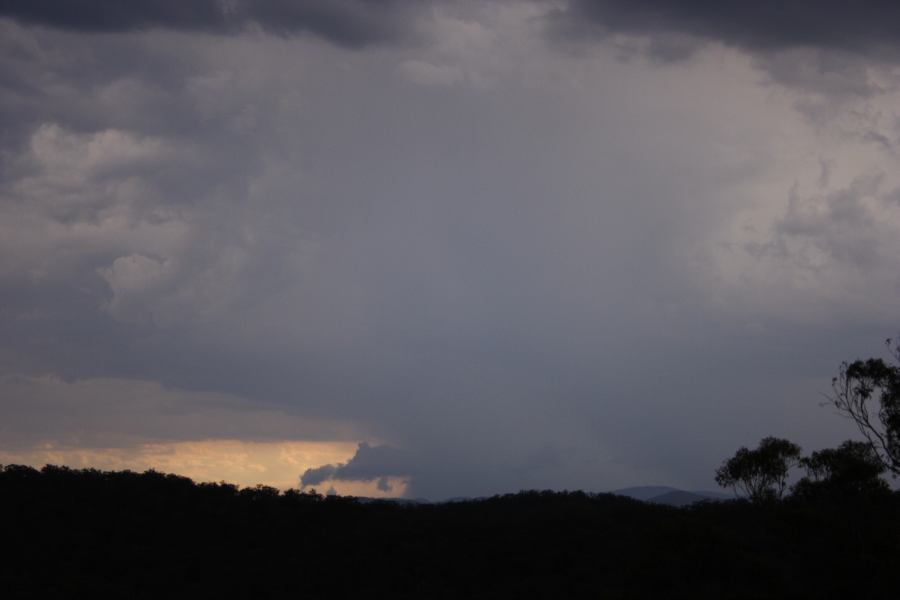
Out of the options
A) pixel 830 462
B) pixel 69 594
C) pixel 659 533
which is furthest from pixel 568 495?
pixel 69 594

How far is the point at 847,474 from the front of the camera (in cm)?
5850

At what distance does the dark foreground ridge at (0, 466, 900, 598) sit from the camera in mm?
38000

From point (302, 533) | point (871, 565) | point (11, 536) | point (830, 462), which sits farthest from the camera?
point (830, 462)

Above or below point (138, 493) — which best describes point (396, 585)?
below

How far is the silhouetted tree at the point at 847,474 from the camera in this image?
5666 cm

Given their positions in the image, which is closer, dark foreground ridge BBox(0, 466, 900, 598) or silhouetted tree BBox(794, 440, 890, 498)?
dark foreground ridge BBox(0, 466, 900, 598)

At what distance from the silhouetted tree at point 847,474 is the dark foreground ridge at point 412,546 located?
525 cm

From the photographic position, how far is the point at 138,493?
50.9 metres

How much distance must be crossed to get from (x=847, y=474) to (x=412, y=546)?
32525mm

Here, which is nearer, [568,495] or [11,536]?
[11,536]

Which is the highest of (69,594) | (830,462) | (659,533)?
(830,462)

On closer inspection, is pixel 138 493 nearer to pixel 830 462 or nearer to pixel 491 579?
pixel 491 579

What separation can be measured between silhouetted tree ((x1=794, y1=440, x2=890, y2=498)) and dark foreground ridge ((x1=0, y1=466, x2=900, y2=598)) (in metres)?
5.25

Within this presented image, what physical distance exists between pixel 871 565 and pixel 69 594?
35.6 meters
